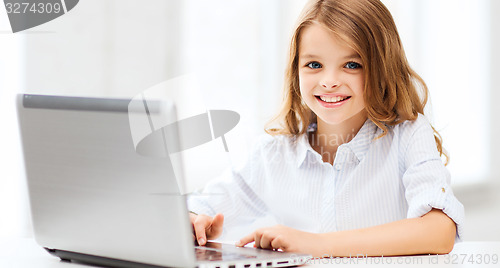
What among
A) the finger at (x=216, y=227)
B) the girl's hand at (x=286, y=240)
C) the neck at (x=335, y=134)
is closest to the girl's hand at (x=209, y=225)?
the finger at (x=216, y=227)

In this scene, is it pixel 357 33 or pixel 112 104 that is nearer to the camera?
pixel 112 104

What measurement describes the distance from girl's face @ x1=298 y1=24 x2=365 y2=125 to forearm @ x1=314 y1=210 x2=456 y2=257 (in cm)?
31

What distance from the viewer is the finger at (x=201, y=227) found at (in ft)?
3.31

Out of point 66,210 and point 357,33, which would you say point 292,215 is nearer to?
point 357,33

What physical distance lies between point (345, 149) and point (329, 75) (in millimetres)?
200

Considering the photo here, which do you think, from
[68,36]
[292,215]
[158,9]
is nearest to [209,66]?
[158,9]

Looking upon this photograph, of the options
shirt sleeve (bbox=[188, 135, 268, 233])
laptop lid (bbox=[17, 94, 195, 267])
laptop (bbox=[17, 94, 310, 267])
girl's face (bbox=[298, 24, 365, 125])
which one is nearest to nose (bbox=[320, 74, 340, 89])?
girl's face (bbox=[298, 24, 365, 125])

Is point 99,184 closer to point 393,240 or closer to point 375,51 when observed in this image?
point 393,240

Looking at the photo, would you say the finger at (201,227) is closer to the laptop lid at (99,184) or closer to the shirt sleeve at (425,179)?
the laptop lid at (99,184)

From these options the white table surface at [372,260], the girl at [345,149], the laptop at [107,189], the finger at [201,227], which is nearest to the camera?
the laptop at [107,189]

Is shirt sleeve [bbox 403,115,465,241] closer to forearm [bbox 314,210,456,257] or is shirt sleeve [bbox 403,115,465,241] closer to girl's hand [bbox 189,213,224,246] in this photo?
forearm [bbox 314,210,456,257]

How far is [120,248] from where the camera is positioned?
30.5 inches

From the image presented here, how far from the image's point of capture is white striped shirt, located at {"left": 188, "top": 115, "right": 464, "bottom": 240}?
123cm

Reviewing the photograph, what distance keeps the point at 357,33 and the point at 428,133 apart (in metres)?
0.26
